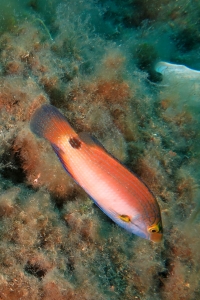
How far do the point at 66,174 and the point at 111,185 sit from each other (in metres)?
1.08

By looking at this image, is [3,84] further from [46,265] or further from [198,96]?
[198,96]

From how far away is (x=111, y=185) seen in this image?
1779 millimetres

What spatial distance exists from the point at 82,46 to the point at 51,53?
0.57 meters

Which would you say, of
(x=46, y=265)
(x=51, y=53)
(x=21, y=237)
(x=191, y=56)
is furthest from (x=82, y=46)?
(x=191, y=56)

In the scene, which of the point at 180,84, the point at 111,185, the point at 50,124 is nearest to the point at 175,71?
the point at 180,84

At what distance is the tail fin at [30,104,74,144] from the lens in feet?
6.42

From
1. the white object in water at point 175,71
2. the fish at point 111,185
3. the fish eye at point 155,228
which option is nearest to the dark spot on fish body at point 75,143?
the fish at point 111,185

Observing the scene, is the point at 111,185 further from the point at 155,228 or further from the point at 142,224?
the point at 155,228

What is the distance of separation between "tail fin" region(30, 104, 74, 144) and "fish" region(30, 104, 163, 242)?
0.23 ft

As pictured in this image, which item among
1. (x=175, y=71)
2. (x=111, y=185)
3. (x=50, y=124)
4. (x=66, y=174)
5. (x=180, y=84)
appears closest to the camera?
(x=111, y=185)

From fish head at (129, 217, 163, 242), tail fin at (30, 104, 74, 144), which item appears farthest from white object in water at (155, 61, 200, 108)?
fish head at (129, 217, 163, 242)

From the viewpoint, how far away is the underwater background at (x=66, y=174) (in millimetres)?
2434

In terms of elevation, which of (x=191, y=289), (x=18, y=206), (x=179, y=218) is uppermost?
(x=18, y=206)

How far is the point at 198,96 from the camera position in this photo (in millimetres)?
3945
